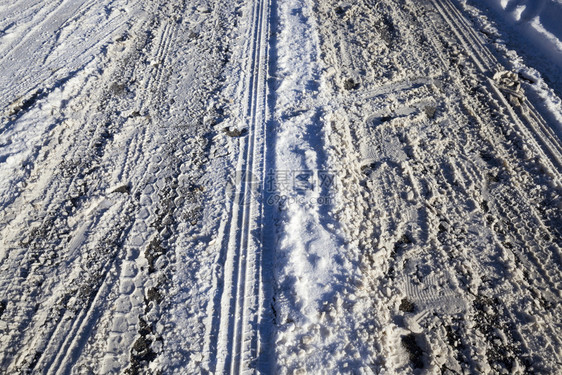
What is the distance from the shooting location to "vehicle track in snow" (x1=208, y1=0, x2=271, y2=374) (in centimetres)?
246

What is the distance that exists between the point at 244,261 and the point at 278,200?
26.6 inches

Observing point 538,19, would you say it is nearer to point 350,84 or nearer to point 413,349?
point 350,84

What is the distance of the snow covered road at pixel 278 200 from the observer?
98.1 inches

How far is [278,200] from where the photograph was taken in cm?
324

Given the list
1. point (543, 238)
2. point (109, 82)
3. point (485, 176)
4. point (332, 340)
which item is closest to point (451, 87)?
point (485, 176)

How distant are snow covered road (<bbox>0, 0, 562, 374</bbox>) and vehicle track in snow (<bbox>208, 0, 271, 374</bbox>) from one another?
16 mm

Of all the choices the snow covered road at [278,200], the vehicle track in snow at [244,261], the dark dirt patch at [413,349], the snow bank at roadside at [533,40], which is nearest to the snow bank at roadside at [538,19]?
the snow bank at roadside at [533,40]

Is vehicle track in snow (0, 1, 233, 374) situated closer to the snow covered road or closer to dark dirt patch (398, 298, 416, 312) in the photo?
the snow covered road

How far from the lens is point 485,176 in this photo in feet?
Answer: 11.1

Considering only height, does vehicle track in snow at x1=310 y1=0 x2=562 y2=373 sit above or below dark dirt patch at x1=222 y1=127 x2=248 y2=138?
above

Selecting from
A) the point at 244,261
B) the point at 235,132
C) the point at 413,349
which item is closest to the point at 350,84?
the point at 235,132

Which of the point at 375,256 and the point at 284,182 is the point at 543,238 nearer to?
the point at 375,256

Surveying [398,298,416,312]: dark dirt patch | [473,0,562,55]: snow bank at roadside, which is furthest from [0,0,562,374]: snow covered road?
[473,0,562,55]: snow bank at roadside

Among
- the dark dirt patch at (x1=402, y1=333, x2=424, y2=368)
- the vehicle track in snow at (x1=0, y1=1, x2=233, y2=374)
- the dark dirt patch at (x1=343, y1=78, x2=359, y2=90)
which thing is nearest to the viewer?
the dark dirt patch at (x1=402, y1=333, x2=424, y2=368)
